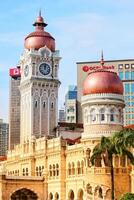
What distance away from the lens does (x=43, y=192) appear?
91.2 m

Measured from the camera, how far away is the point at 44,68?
104750 mm

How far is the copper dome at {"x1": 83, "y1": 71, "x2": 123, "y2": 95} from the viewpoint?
77750 mm

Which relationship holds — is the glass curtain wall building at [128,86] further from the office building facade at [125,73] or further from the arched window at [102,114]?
the arched window at [102,114]

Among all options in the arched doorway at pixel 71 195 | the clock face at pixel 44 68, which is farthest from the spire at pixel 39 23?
the arched doorway at pixel 71 195

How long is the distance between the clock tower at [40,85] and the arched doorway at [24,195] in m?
12.5

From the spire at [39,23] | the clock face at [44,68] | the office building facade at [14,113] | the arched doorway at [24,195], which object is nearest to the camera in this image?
the arched doorway at [24,195]

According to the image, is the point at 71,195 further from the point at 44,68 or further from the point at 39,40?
the point at 39,40

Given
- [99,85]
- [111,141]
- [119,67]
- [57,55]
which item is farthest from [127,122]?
[111,141]

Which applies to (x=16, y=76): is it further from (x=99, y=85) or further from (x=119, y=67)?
(x=99, y=85)

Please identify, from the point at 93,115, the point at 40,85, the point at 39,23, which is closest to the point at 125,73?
the point at 39,23

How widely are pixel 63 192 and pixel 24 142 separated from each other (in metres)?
17.3

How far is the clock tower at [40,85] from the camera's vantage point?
103312 mm

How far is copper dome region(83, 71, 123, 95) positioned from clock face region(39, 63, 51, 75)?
86.7 feet

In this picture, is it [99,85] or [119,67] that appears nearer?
[99,85]
